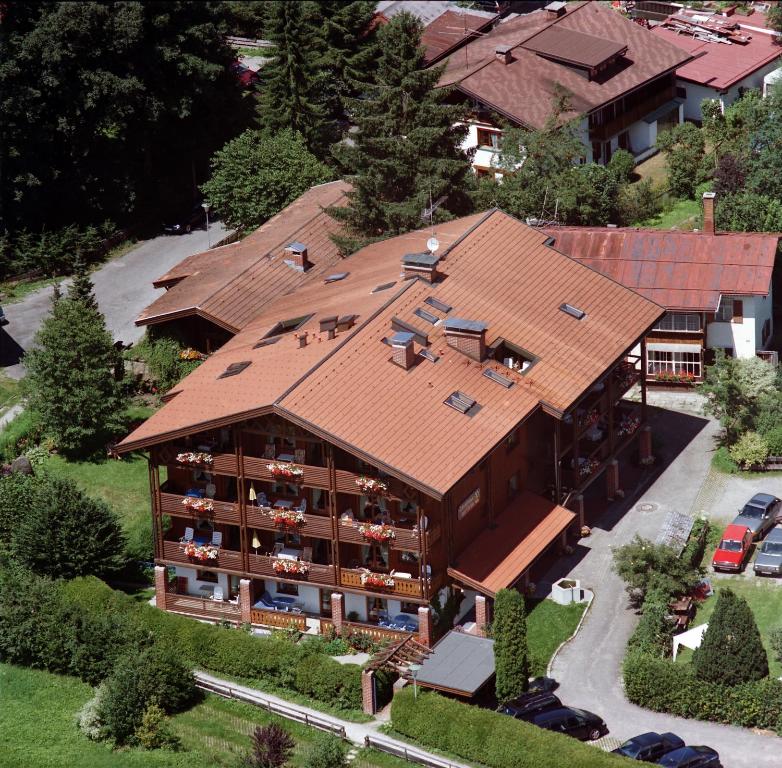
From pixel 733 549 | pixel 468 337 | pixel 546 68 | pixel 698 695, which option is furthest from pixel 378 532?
pixel 546 68

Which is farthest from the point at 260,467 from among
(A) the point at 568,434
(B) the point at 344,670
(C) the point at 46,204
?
(C) the point at 46,204

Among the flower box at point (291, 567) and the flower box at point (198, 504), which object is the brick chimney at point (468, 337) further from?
the flower box at point (198, 504)

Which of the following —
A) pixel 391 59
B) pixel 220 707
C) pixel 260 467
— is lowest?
pixel 220 707

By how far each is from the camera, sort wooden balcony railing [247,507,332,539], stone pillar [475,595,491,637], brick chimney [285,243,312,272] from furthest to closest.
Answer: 1. brick chimney [285,243,312,272]
2. wooden balcony railing [247,507,332,539]
3. stone pillar [475,595,491,637]

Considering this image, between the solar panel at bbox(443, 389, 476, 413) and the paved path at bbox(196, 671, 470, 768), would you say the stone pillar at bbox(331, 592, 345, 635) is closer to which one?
the paved path at bbox(196, 671, 470, 768)

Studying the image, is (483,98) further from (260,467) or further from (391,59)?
(260,467)

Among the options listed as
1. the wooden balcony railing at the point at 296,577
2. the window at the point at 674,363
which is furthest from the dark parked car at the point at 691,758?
the window at the point at 674,363

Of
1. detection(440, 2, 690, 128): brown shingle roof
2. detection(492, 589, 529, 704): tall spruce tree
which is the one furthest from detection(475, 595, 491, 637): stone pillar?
detection(440, 2, 690, 128): brown shingle roof

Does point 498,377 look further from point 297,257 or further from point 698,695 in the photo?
point 297,257
